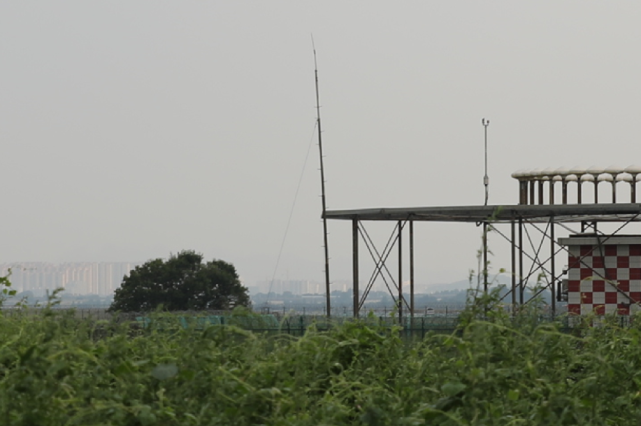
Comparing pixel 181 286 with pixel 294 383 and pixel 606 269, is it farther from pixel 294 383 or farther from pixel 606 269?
pixel 294 383

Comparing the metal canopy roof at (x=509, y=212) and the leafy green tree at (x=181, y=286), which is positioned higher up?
the metal canopy roof at (x=509, y=212)

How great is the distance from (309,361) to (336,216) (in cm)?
1549

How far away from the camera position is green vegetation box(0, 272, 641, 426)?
2.54m

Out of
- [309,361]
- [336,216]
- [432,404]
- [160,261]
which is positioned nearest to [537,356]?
[432,404]

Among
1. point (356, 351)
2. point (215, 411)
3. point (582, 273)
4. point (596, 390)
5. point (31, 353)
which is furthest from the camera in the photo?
point (582, 273)

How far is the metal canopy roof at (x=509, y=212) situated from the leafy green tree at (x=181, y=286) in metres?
45.5

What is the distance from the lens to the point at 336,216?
61.7ft

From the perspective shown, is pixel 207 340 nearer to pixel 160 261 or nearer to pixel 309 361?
pixel 309 361

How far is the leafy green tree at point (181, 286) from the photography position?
2554 inches

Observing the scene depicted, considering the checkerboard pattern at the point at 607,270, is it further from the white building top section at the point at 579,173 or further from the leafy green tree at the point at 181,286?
the leafy green tree at the point at 181,286

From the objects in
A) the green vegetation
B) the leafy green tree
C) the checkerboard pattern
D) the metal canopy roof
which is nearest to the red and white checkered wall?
the checkerboard pattern

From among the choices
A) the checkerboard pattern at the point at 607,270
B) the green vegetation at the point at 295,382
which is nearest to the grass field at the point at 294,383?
the green vegetation at the point at 295,382

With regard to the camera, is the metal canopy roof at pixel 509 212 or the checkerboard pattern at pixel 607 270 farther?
the checkerboard pattern at pixel 607 270

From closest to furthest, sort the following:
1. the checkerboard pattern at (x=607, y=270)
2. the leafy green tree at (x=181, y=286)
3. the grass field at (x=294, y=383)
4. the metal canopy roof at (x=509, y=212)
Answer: the grass field at (x=294, y=383), the metal canopy roof at (x=509, y=212), the checkerboard pattern at (x=607, y=270), the leafy green tree at (x=181, y=286)
